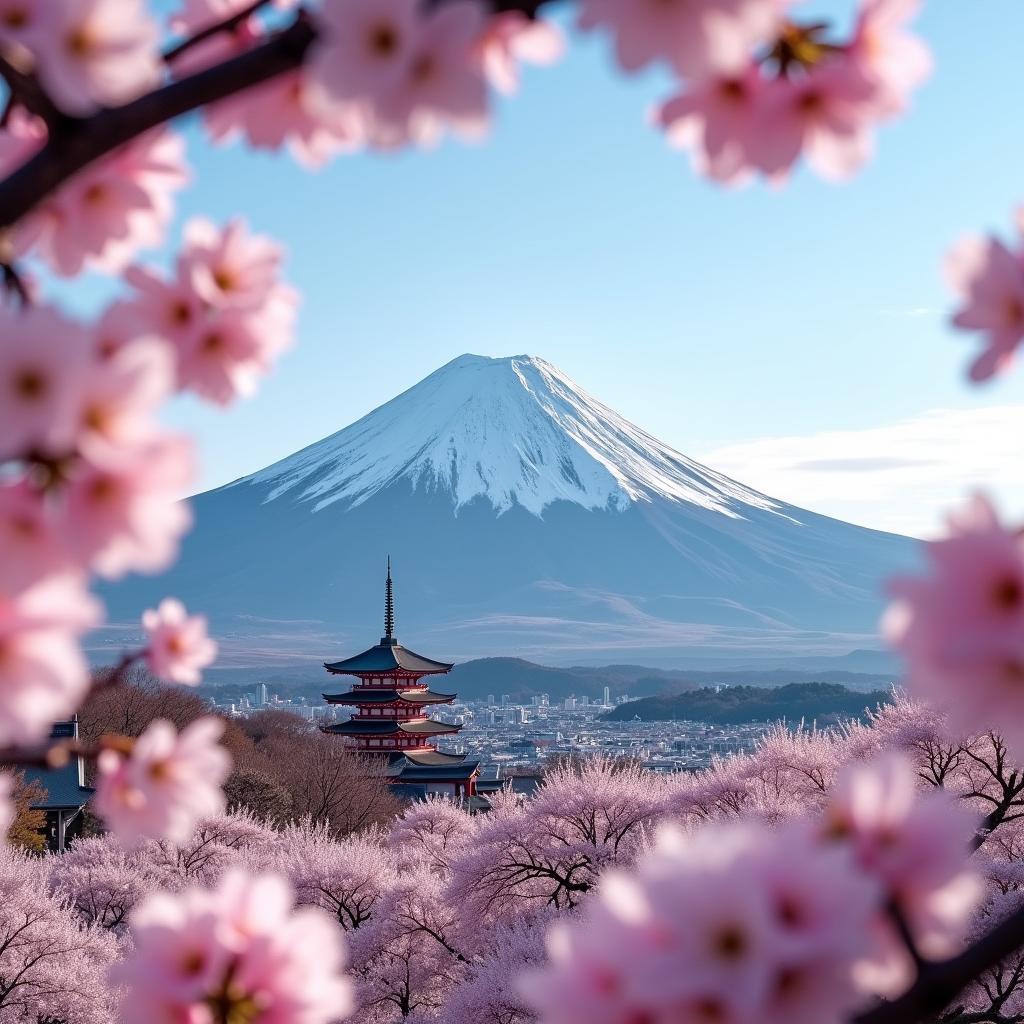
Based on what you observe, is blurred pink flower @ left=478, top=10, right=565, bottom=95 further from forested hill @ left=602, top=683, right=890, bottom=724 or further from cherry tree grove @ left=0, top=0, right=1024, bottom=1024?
forested hill @ left=602, top=683, right=890, bottom=724

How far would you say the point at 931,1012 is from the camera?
81 cm

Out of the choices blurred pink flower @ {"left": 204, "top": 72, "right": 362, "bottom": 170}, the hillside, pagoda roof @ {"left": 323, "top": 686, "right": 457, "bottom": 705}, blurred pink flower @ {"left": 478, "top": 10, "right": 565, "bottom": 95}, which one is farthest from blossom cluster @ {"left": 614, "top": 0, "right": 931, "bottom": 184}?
the hillside

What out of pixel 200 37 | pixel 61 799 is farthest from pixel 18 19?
pixel 61 799

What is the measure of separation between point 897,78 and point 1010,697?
1.91 ft

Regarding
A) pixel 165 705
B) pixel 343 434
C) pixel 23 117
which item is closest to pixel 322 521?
pixel 343 434

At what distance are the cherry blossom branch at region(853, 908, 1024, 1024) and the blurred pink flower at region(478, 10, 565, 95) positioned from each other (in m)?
0.85

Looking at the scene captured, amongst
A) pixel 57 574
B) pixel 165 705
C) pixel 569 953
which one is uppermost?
pixel 57 574

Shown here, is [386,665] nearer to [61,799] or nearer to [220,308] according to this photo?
[61,799]

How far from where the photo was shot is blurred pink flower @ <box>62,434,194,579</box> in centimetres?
84

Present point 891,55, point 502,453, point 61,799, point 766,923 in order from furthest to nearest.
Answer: point 502,453
point 61,799
point 891,55
point 766,923

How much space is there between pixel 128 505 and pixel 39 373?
12 centimetres

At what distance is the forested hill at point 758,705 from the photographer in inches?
3310

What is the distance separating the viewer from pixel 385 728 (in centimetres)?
3912

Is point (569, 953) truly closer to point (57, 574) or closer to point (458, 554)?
point (57, 574)
